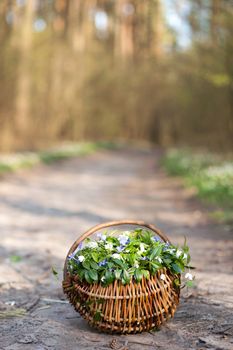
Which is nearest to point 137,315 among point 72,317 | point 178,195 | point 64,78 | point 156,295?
point 156,295

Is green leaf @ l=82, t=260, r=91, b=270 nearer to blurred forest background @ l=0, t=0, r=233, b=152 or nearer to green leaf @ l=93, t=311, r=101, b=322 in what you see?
green leaf @ l=93, t=311, r=101, b=322

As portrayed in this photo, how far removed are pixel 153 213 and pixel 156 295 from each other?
18.3ft

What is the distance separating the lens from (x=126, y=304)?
3334mm

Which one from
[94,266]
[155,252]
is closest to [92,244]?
[94,266]

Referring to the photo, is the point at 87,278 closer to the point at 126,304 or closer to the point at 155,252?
the point at 126,304

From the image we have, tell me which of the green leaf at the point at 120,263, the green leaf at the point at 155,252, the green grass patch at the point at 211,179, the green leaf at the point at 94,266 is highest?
the green grass patch at the point at 211,179

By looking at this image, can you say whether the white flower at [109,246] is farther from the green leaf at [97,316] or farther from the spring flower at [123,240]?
the green leaf at [97,316]

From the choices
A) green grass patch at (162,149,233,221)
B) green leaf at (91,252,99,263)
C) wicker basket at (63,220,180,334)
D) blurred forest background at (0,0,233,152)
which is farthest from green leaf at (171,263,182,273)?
blurred forest background at (0,0,233,152)

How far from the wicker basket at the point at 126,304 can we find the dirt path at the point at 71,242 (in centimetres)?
10

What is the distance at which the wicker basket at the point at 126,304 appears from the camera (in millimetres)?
3326

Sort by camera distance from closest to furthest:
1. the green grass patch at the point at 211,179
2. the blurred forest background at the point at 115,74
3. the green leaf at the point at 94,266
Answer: the green leaf at the point at 94,266, the green grass patch at the point at 211,179, the blurred forest background at the point at 115,74

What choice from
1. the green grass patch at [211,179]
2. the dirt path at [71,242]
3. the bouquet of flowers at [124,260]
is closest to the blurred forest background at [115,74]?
the green grass patch at [211,179]

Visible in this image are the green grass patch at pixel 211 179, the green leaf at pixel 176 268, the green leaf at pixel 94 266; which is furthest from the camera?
the green grass patch at pixel 211 179

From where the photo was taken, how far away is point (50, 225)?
298 inches
